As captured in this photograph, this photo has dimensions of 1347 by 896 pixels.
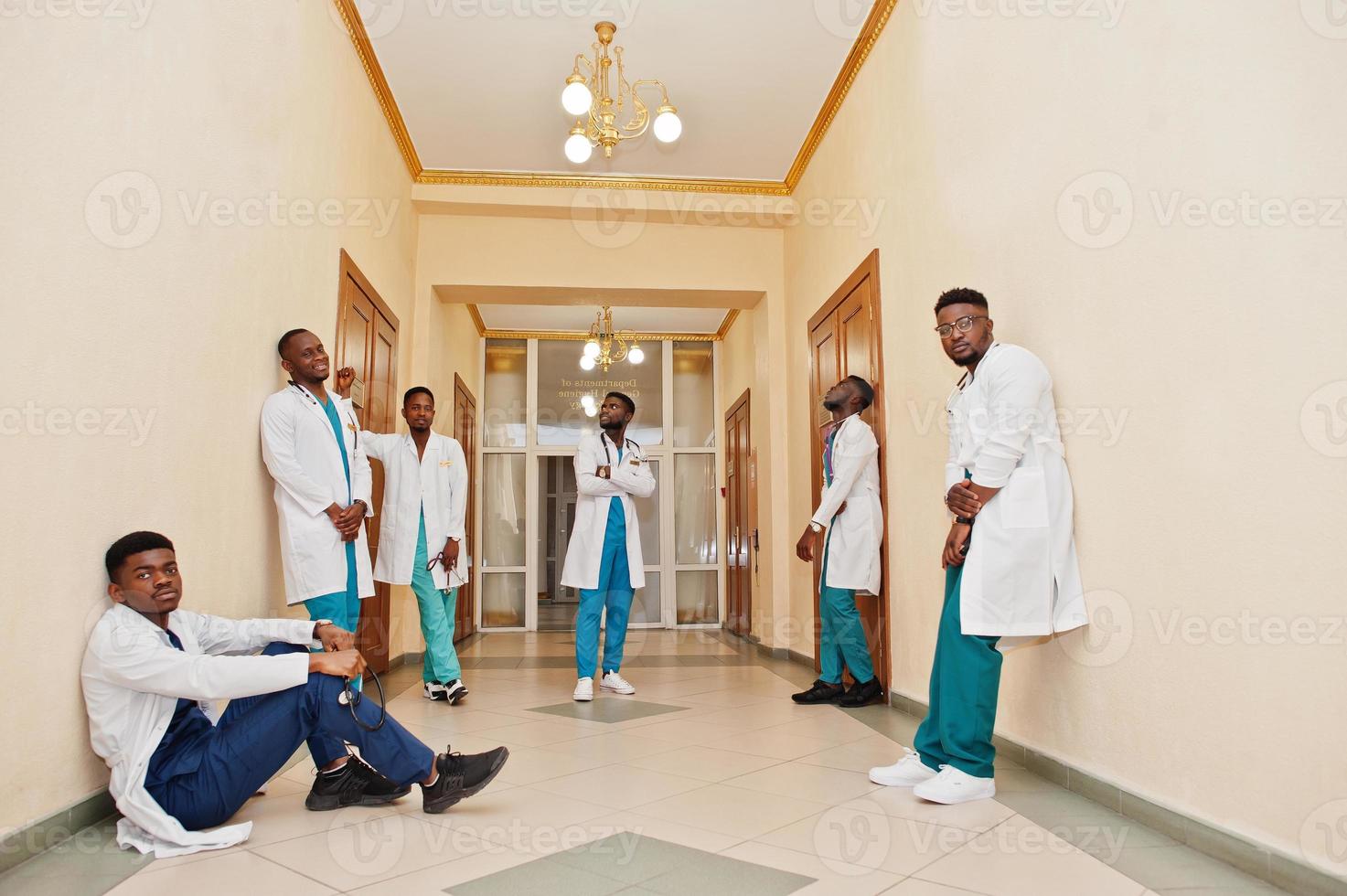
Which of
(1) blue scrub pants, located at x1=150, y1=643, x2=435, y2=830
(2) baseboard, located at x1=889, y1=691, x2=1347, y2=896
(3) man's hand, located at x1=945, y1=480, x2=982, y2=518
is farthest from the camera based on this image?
(3) man's hand, located at x1=945, y1=480, x2=982, y2=518

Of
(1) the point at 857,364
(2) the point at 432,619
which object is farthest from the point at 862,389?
(2) the point at 432,619

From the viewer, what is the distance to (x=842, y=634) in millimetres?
4230

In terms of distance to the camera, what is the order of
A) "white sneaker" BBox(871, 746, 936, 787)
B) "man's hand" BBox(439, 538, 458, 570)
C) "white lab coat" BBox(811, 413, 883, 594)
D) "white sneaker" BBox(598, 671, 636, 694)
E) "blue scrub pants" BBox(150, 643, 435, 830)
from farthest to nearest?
"white sneaker" BBox(598, 671, 636, 694)
"man's hand" BBox(439, 538, 458, 570)
"white lab coat" BBox(811, 413, 883, 594)
"white sneaker" BBox(871, 746, 936, 787)
"blue scrub pants" BBox(150, 643, 435, 830)

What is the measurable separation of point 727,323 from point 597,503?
4831mm

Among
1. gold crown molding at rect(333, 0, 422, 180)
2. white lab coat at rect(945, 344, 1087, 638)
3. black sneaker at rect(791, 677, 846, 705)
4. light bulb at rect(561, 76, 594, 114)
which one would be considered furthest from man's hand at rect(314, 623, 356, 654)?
gold crown molding at rect(333, 0, 422, 180)

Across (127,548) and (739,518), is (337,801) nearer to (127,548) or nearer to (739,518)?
(127,548)

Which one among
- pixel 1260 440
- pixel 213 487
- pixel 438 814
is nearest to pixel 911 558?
pixel 1260 440

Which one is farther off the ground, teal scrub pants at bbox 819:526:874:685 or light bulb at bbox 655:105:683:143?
light bulb at bbox 655:105:683:143

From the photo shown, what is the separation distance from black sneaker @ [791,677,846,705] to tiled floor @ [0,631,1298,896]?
0.82 meters

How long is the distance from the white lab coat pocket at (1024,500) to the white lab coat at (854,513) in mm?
1628

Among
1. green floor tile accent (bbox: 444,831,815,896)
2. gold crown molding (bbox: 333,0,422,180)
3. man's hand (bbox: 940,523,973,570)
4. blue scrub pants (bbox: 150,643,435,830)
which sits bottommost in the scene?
green floor tile accent (bbox: 444,831,815,896)

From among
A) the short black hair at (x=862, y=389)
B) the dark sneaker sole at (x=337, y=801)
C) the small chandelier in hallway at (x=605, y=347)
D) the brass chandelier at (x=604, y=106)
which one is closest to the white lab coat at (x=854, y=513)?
the short black hair at (x=862, y=389)

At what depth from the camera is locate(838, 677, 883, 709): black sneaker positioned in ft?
13.8

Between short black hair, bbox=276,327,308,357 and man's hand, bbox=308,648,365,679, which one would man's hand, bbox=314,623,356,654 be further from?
short black hair, bbox=276,327,308,357
